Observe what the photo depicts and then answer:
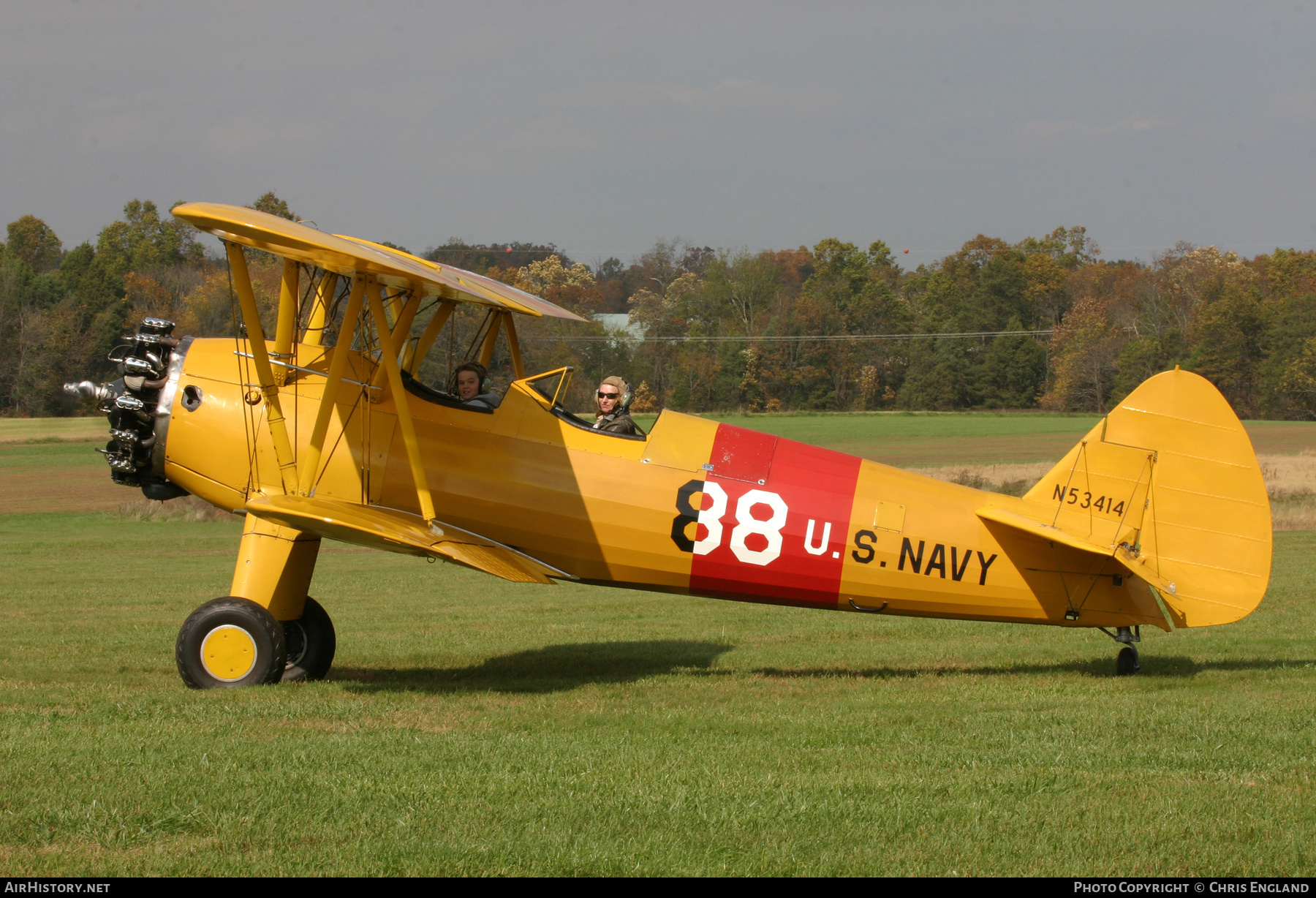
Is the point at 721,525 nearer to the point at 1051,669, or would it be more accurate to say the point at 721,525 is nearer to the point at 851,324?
the point at 1051,669

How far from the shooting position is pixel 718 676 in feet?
27.2

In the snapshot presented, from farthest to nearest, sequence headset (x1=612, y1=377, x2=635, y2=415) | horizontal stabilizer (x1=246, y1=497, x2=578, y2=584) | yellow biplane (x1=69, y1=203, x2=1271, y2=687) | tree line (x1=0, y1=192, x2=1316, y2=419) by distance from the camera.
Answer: tree line (x1=0, y1=192, x2=1316, y2=419), headset (x1=612, y1=377, x2=635, y2=415), yellow biplane (x1=69, y1=203, x2=1271, y2=687), horizontal stabilizer (x1=246, y1=497, x2=578, y2=584)

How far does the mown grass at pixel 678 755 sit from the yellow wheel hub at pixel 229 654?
0.80ft

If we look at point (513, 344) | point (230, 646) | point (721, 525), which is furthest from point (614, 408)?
point (230, 646)

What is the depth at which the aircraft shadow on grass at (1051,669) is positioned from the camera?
8.20 metres

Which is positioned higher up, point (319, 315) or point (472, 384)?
point (319, 315)

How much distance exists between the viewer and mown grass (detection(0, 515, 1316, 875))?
409 cm

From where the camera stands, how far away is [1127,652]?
799cm

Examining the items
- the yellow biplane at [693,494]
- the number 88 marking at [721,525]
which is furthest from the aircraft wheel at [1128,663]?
the number 88 marking at [721,525]

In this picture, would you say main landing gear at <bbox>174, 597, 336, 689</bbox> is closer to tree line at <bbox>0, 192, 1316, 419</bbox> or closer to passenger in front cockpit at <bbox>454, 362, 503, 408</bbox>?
passenger in front cockpit at <bbox>454, 362, 503, 408</bbox>

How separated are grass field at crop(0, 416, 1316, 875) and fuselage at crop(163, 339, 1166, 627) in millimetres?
715

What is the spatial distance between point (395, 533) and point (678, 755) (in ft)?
7.43

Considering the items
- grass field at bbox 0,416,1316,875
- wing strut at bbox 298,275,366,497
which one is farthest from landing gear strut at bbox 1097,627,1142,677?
wing strut at bbox 298,275,366,497

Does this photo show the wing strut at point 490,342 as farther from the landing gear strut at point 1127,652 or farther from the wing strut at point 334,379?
the landing gear strut at point 1127,652
